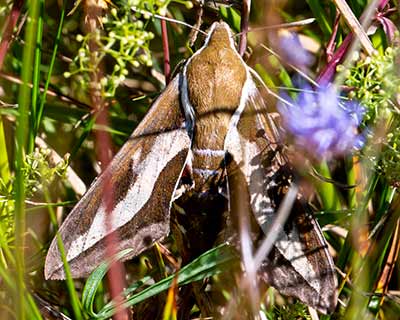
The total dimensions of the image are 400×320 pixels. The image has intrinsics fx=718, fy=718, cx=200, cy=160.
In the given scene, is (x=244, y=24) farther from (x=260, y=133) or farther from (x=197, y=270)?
(x=197, y=270)

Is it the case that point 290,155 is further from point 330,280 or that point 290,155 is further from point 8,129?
point 8,129

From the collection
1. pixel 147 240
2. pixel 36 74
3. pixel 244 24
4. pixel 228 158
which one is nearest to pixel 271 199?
pixel 228 158

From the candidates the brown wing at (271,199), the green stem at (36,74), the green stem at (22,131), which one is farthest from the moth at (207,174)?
the green stem at (22,131)

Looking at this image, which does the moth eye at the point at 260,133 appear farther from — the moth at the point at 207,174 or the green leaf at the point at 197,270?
the green leaf at the point at 197,270

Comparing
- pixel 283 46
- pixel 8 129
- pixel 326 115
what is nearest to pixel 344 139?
pixel 326 115

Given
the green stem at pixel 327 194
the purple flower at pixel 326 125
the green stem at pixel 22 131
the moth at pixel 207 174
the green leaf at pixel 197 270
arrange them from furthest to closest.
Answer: the green stem at pixel 327 194 < the moth at pixel 207 174 < the green leaf at pixel 197 270 < the purple flower at pixel 326 125 < the green stem at pixel 22 131

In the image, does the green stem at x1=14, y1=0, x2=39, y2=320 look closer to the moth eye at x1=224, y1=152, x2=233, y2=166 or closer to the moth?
the moth

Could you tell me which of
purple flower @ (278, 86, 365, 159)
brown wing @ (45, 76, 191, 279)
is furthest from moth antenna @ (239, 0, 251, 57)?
purple flower @ (278, 86, 365, 159)
